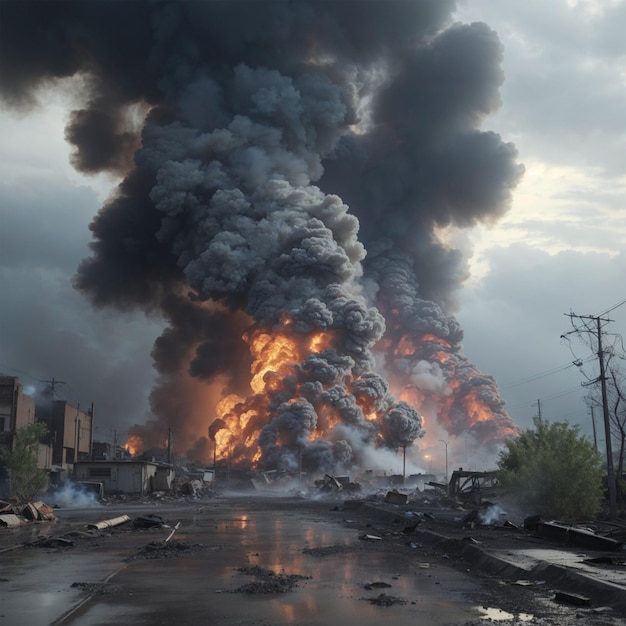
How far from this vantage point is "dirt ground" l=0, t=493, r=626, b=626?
12133 mm

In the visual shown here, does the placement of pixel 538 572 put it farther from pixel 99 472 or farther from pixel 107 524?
pixel 99 472

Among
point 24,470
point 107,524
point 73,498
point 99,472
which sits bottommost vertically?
point 73,498

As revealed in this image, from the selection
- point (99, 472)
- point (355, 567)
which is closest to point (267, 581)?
point (355, 567)

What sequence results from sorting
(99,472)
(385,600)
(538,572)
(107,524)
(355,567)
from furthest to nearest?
(99,472) → (107,524) → (355,567) → (538,572) → (385,600)

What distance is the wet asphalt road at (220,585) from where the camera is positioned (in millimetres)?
11633

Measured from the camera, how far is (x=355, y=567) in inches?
703

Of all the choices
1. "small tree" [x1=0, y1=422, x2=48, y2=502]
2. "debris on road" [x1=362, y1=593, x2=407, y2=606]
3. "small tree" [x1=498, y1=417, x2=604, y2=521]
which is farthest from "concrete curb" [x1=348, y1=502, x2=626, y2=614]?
"small tree" [x1=0, y1=422, x2=48, y2=502]

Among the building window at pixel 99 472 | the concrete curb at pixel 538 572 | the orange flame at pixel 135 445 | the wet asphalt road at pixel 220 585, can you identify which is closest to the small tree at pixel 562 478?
the concrete curb at pixel 538 572

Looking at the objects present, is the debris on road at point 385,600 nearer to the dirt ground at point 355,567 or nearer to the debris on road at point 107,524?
the dirt ground at point 355,567

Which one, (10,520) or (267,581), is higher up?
(267,581)

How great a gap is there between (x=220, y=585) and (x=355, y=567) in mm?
4290

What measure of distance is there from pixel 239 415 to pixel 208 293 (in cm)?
1480

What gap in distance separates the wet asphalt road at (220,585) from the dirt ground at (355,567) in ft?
0.17

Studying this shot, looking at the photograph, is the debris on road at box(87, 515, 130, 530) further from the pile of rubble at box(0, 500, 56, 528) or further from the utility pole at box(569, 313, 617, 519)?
the utility pole at box(569, 313, 617, 519)
